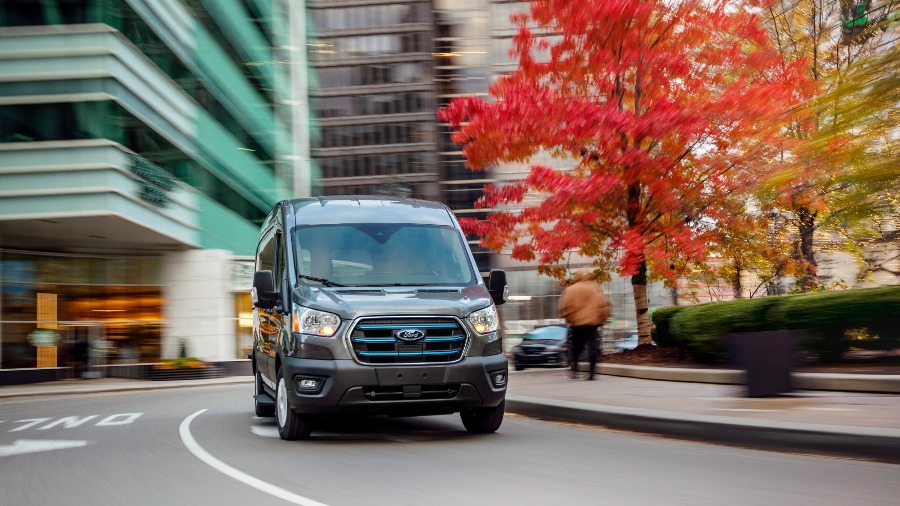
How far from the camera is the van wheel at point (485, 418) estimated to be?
1044cm

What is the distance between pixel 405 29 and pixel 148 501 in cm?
8180

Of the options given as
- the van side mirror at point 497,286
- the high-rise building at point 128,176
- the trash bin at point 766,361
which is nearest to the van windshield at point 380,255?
the van side mirror at point 497,286

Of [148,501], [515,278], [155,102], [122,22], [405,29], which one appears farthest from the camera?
[405,29]

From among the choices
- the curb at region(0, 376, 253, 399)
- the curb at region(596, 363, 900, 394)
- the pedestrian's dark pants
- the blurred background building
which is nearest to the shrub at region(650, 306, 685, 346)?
the pedestrian's dark pants

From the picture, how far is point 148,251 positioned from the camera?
3706 centimetres

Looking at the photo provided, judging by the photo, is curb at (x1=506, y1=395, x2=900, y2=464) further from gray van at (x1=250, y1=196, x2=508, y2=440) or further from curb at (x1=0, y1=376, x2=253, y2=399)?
curb at (x1=0, y1=376, x2=253, y2=399)

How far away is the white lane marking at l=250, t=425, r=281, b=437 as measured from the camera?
36.8ft

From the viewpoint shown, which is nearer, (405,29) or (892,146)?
(892,146)

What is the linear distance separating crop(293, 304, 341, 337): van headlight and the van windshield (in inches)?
23.9

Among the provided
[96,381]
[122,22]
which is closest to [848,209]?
[122,22]

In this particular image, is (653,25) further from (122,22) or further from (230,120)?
(230,120)

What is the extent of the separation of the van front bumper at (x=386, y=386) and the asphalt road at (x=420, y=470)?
16.2 inches

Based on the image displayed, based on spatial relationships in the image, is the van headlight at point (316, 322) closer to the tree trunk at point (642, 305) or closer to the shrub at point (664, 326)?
the shrub at point (664, 326)

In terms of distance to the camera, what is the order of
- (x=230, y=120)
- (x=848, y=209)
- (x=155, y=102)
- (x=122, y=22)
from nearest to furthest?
1. (x=848, y=209)
2. (x=122, y=22)
3. (x=155, y=102)
4. (x=230, y=120)
